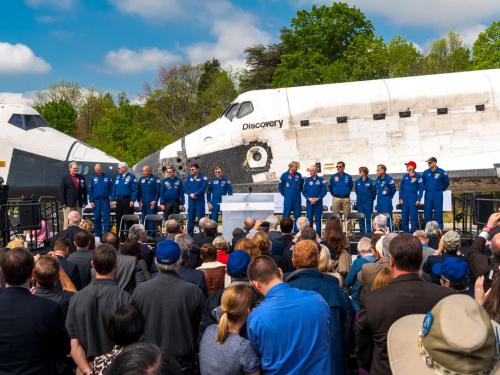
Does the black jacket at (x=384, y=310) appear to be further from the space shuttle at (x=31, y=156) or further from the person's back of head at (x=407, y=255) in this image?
the space shuttle at (x=31, y=156)

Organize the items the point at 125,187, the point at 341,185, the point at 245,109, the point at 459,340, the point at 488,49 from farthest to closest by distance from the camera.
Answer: the point at 488,49 → the point at 245,109 → the point at 125,187 → the point at 341,185 → the point at 459,340

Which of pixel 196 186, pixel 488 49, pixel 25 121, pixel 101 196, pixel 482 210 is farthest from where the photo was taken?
pixel 488 49

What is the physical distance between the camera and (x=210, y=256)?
5.32 metres

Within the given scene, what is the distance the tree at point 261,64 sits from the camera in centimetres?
5106

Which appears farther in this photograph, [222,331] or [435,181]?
[435,181]

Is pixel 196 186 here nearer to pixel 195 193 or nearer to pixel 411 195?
pixel 195 193

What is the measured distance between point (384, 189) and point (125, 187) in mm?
6022

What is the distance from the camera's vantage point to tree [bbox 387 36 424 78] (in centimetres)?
4876

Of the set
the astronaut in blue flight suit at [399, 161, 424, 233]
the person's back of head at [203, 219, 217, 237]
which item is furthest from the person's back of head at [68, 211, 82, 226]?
the astronaut in blue flight suit at [399, 161, 424, 233]

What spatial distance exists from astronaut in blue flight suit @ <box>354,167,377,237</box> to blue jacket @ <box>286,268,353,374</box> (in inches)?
365

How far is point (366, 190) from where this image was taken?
13.0 metres

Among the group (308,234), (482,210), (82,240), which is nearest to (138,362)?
(308,234)

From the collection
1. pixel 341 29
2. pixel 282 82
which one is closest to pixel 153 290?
pixel 282 82

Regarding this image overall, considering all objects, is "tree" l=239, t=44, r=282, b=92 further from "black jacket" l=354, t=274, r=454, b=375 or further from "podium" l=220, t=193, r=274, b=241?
"black jacket" l=354, t=274, r=454, b=375
